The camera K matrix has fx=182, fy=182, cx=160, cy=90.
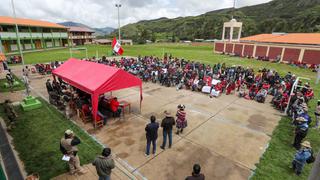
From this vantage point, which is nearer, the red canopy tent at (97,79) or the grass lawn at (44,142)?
the grass lawn at (44,142)

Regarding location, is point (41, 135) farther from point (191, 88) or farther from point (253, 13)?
point (253, 13)

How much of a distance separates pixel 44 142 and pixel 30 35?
5388cm

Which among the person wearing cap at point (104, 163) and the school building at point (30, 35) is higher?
the school building at point (30, 35)

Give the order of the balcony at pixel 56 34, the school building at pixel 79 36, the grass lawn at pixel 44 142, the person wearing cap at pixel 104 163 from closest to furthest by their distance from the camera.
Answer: the person wearing cap at pixel 104 163 → the grass lawn at pixel 44 142 → the balcony at pixel 56 34 → the school building at pixel 79 36

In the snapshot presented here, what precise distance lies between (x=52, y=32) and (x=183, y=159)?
6167 centimetres

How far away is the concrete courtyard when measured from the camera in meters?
6.03

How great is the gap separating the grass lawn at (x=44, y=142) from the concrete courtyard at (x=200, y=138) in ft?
1.69

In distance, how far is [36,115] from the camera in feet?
32.1

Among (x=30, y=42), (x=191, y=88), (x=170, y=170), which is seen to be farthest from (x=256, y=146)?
(x=30, y=42)

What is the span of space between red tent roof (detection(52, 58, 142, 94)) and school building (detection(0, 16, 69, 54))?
4232 cm

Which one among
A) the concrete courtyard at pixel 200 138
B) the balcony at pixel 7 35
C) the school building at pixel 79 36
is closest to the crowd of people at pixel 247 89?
the concrete courtyard at pixel 200 138

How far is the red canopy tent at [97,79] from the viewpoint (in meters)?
8.20

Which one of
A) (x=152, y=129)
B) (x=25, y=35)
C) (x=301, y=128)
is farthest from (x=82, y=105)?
(x=25, y=35)

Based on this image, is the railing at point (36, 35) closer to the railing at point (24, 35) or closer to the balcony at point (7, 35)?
the railing at point (24, 35)
